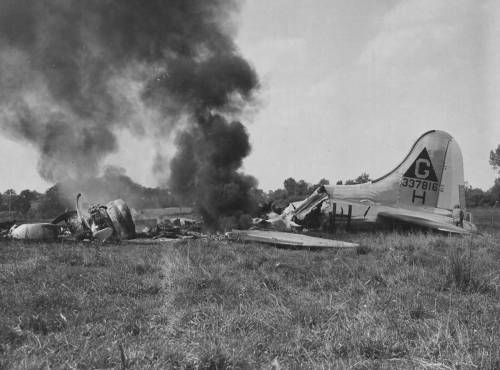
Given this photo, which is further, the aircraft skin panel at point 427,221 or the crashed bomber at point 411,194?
the crashed bomber at point 411,194

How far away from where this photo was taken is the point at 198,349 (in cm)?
297

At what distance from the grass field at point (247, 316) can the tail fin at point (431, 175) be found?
30.8 ft

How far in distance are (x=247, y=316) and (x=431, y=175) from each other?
1439 cm

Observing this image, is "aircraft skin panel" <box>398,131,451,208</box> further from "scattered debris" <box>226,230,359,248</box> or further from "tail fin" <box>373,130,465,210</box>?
"scattered debris" <box>226,230,359,248</box>

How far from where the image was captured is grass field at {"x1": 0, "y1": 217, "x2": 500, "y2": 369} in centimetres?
295

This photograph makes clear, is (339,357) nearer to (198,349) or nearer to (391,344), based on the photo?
(391,344)

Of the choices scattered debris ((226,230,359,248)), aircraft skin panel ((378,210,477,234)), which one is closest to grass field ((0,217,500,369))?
scattered debris ((226,230,359,248))

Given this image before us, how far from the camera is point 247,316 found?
392 cm

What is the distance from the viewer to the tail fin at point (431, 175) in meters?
16.1

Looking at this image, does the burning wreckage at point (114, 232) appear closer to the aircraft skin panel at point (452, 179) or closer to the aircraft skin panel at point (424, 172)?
the aircraft skin panel at point (424, 172)

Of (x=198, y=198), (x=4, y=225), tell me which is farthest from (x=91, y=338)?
(x=198, y=198)

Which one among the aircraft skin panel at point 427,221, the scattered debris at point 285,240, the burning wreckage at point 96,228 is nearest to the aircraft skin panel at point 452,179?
the aircraft skin panel at point 427,221

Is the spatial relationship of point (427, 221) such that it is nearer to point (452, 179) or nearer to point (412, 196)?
point (412, 196)

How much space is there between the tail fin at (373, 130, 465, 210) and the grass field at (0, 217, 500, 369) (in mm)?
9400
